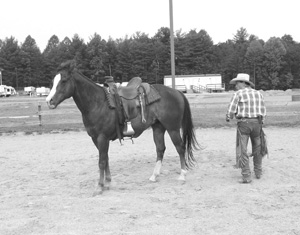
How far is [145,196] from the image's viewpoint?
5203mm

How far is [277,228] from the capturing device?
3.77m

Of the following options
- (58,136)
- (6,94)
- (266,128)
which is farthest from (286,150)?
(6,94)

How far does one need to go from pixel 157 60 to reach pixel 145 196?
75.9m

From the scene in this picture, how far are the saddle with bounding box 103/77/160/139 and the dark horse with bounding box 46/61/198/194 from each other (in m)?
0.09

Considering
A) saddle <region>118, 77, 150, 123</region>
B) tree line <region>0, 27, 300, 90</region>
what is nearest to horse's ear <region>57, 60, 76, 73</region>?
saddle <region>118, 77, 150, 123</region>

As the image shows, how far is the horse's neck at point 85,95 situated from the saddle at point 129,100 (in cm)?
25

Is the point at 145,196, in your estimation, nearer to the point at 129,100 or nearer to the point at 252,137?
the point at 129,100

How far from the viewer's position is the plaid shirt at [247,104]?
5750 millimetres

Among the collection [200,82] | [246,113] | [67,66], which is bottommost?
[246,113]

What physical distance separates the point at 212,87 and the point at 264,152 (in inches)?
2034

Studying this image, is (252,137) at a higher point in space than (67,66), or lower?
lower

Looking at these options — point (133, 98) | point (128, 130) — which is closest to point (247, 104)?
point (133, 98)

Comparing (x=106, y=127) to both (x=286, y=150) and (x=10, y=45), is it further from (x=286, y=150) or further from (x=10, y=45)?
(x=10, y=45)

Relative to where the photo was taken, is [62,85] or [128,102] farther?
[128,102]
